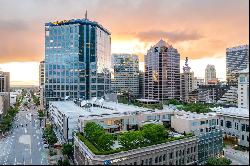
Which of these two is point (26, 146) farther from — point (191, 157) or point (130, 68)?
point (130, 68)

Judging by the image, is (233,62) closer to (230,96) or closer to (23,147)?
(230,96)

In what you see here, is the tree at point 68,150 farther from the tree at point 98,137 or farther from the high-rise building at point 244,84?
the high-rise building at point 244,84

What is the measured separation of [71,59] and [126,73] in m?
53.9

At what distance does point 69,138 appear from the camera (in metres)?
34.0

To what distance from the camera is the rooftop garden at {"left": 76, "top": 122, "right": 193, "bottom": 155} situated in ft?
74.1

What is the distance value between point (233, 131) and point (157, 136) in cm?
1415

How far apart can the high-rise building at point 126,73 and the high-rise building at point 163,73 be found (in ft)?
70.5

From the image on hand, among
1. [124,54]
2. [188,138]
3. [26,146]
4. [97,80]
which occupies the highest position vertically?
[124,54]

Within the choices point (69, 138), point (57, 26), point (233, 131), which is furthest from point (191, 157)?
point (57, 26)

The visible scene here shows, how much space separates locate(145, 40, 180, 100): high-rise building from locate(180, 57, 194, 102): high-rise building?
440 cm

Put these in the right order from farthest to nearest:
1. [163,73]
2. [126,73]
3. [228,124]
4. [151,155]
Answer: [126,73], [163,73], [228,124], [151,155]

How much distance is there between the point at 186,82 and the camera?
104 m

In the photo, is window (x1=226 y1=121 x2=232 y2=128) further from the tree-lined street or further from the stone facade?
the tree-lined street

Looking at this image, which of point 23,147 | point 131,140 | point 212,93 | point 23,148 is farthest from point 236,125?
point 212,93
